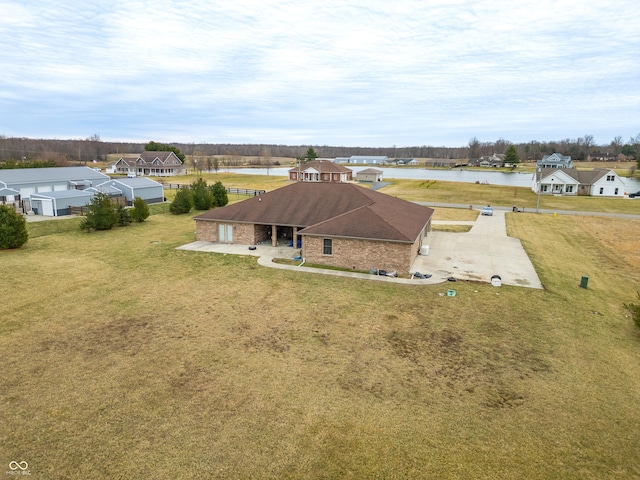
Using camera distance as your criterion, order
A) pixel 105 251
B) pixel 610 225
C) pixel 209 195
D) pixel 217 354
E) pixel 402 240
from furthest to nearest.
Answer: pixel 209 195, pixel 610 225, pixel 105 251, pixel 402 240, pixel 217 354

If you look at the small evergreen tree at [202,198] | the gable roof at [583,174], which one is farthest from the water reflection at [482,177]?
the small evergreen tree at [202,198]

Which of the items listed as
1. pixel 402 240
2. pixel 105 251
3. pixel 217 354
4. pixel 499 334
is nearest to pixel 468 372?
pixel 499 334

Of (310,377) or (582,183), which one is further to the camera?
(582,183)

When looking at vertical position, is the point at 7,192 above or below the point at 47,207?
above

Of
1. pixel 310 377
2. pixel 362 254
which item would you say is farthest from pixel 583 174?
pixel 310 377

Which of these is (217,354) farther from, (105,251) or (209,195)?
(209,195)

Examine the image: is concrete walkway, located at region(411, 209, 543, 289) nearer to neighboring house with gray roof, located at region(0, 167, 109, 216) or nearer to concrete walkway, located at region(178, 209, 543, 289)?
concrete walkway, located at region(178, 209, 543, 289)

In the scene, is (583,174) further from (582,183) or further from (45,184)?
(45,184)
